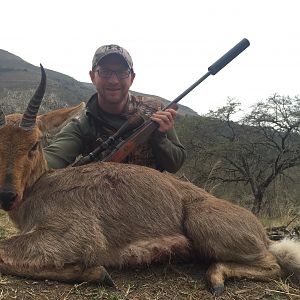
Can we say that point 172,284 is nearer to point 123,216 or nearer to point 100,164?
point 123,216

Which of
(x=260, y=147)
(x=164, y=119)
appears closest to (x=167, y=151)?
(x=164, y=119)

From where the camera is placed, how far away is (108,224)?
4.25m

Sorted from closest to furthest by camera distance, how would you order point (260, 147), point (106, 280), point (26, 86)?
point (106, 280) < point (260, 147) < point (26, 86)

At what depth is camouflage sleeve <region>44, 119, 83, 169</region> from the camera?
6102 millimetres

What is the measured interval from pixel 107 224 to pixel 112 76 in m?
2.94

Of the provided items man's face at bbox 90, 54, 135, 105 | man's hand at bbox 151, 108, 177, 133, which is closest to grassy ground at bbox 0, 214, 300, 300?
man's hand at bbox 151, 108, 177, 133

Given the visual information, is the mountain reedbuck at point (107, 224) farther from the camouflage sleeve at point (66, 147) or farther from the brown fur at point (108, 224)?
the camouflage sleeve at point (66, 147)

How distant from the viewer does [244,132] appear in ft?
91.6

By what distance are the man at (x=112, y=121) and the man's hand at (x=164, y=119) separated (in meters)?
0.02

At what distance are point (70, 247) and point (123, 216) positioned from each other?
60 centimetres

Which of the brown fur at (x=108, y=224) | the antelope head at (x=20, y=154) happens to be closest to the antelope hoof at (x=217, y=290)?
Answer: the brown fur at (x=108, y=224)

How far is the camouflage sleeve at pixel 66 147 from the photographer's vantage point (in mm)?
6102

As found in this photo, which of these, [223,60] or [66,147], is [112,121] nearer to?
[66,147]

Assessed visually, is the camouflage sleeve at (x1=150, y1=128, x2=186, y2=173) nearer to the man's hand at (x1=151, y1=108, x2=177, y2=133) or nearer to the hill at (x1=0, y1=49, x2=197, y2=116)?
the man's hand at (x1=151, y1=108, x2=177, y2=133)
